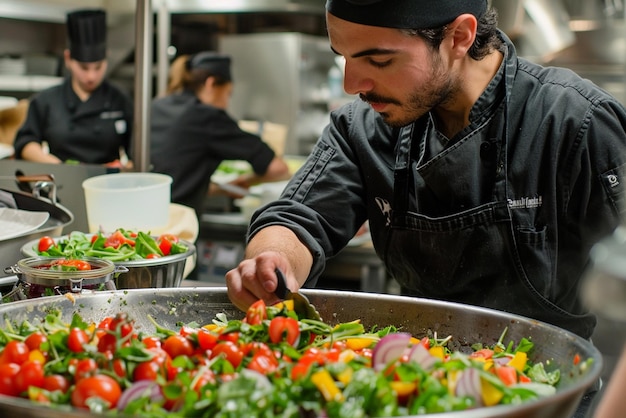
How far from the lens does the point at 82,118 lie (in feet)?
17.7

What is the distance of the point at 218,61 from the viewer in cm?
519

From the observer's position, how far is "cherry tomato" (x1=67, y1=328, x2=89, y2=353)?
3.87ft

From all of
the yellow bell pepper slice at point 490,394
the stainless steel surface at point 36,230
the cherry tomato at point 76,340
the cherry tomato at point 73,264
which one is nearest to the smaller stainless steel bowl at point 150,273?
the cherry tomato at point 73,264

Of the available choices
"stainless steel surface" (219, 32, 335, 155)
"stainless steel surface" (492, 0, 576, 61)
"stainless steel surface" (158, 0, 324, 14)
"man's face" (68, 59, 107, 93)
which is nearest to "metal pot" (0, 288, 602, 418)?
"man's face" (68, 59, 107, 93)

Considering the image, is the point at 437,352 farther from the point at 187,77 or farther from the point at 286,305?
the point at 187,77

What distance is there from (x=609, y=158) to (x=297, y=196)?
74 centimetres

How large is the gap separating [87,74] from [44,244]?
11.6 ft

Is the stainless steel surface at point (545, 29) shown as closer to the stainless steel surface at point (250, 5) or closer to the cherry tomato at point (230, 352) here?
the stainless steel surface at point (250, 5)

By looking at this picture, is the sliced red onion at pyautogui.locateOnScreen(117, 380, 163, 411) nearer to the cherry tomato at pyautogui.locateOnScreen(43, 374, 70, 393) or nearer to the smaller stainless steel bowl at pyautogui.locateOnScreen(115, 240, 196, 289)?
the cherry tomato at pyautogui.locateOnScreen(43, 374, 70, 393)

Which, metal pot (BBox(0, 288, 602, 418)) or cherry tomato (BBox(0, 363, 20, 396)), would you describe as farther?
metal pot (BBox(0, 288, 602, 418))

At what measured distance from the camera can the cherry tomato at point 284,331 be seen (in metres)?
1.29

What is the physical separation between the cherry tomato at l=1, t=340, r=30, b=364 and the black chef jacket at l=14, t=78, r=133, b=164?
13.9 feet

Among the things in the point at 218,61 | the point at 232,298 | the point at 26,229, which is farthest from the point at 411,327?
the point at 218,61

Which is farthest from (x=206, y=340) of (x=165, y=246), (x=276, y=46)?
(x=276, y=46)
